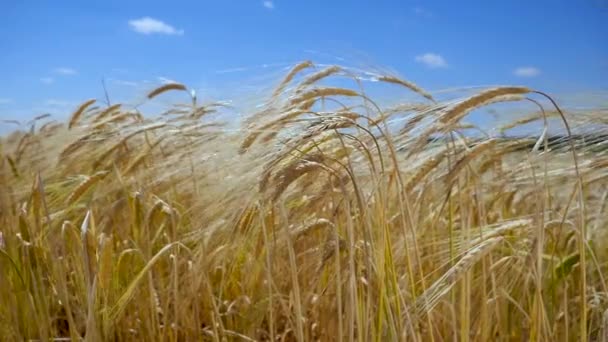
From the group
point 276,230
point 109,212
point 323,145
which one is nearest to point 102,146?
point 109,212

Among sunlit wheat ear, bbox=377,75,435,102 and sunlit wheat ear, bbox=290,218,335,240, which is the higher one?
sunlit wheat ear, bbox=377,75,435,102

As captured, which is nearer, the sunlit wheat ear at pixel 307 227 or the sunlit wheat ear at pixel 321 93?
the sunlit wheat ear at pixel 307 227

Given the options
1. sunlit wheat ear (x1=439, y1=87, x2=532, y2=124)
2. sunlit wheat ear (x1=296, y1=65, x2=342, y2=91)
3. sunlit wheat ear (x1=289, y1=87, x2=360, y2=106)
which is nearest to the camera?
sunlit wheat ear (x1=439, y1=87, x2=532, y2=124)

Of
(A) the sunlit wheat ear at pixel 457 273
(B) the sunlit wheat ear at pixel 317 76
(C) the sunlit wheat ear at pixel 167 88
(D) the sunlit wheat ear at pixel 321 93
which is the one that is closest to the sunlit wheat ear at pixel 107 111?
(C) the sunlit wheat ear at pixel 167 88

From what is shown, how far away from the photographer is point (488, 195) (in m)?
2.14

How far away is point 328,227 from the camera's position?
157 cm

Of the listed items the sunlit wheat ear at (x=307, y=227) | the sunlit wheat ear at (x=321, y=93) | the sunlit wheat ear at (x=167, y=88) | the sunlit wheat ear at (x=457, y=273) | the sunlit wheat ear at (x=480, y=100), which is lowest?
the sunlit wheat ear at (x=457, y=273)

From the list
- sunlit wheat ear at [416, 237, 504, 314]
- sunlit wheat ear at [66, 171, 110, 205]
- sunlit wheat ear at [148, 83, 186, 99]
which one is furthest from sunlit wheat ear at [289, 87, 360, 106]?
sunlit wheat ear at [148, 83, 186, 99]

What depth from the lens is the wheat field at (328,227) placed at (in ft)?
3.85

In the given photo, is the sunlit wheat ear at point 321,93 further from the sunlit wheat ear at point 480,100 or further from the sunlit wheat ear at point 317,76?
the sunlit wheat ear at point 480,100

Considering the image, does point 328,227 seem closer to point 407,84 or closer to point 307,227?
point 307,227

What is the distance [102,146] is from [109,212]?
368 mm

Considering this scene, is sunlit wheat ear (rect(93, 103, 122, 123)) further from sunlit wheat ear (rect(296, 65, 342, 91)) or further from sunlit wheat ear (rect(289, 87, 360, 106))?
sunlit wheat ear (rect(289, 87, 360, 106))

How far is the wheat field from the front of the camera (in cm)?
117
